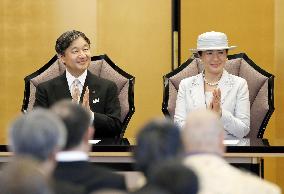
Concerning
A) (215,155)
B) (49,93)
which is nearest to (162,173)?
(215,155)

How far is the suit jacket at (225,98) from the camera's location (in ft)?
19.0

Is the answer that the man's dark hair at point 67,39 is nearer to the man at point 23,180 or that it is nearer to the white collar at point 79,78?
the white collar at point 79,78

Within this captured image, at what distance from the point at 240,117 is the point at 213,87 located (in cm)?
32

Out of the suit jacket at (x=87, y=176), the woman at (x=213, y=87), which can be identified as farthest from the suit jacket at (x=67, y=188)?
the woman at (x=213, y=87)

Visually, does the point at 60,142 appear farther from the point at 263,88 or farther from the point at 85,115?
the point at 263,88

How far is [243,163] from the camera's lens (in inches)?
193

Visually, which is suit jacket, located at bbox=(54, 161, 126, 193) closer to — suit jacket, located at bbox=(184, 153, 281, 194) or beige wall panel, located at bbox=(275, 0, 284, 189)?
suit jacket, located at bbox=(184, 153, 281, 194)

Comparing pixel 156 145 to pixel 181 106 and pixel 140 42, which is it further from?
pixel 140 42

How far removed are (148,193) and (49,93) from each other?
403 centimetres

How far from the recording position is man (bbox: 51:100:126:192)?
2803 millimetres

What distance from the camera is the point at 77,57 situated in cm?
605

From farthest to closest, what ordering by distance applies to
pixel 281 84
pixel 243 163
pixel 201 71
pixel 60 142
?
pixel 281 84, pixel 201 71, pixel 243 163, pixel 60 142

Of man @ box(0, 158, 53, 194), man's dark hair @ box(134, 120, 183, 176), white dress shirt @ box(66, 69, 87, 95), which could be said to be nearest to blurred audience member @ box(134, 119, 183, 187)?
man's dark hair @ box(134, 120, 183, 176)

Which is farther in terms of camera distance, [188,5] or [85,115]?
[188,5]
